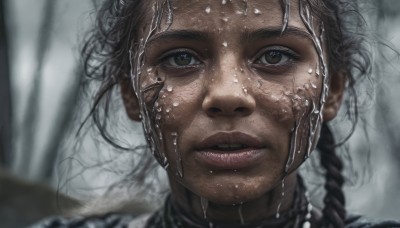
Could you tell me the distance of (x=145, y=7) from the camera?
251 centimetres

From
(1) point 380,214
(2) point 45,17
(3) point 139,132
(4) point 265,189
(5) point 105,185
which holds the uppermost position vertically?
(4) point 265,189

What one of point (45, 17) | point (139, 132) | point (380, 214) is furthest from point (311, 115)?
point (45, 17)

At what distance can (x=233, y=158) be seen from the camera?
2260 mm

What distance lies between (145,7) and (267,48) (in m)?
0.39

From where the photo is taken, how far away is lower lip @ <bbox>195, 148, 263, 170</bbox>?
2.25 meters

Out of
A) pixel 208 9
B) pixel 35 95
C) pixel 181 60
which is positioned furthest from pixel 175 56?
pixel 35 95

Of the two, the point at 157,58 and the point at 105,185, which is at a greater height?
the point at 157,58

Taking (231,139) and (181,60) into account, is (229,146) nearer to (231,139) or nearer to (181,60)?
(231,139)

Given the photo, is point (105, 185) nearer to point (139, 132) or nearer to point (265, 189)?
point (139, 132)

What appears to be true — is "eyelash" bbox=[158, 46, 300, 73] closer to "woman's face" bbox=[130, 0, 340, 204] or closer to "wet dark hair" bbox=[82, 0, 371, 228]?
"woman's face" bbox=[130, 0, 340, 204]

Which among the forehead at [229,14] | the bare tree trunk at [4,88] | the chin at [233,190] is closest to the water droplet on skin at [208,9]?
the forehead at [229,14]

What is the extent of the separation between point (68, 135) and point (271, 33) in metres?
2.28

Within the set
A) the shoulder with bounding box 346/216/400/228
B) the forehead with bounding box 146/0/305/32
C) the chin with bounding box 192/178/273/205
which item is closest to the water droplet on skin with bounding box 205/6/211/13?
the forehead with bounding box 146/0/305/32

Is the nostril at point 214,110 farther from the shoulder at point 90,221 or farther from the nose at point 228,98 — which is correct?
the shoulder at point 90,221
